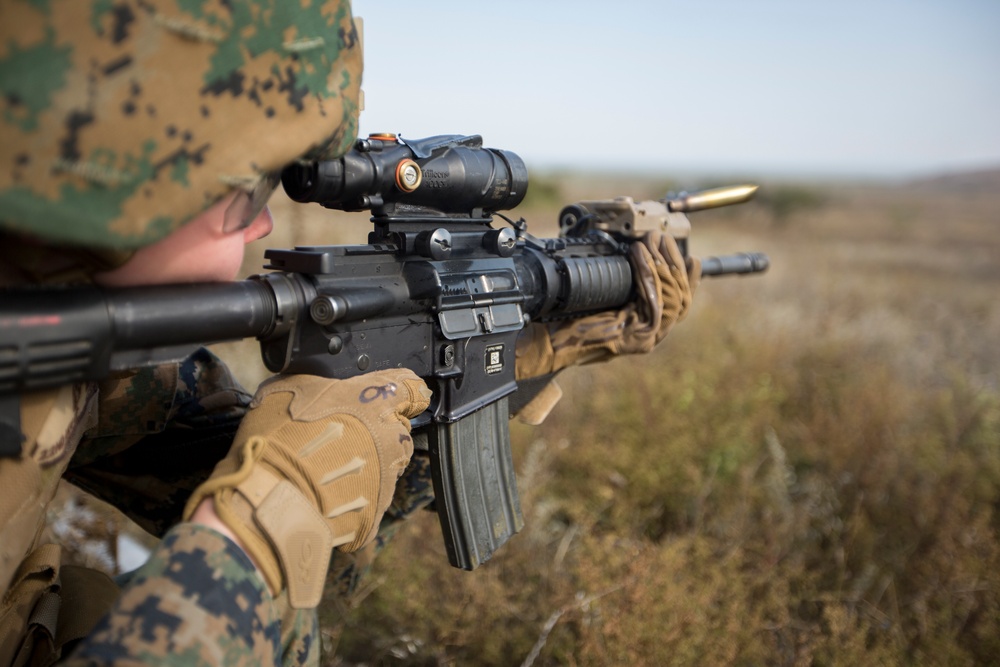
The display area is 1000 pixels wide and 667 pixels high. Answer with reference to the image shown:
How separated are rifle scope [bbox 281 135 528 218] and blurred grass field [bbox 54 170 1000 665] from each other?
144cm

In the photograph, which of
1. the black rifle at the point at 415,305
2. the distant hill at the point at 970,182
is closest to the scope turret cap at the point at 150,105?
the black rifle at the point at 415,305

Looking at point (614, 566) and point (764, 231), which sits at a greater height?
point (614, 566)

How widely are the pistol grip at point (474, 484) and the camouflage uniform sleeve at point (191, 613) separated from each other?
2.70 ft

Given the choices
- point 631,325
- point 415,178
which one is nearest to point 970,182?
point 631,325

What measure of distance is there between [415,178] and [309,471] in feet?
2.60

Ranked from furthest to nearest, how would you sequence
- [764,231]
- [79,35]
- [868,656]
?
1. [764,231]
2. [868,656]
3. [79,35]

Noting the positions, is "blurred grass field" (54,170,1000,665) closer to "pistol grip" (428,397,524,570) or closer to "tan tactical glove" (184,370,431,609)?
"pistol grip" (428,397,524,570)

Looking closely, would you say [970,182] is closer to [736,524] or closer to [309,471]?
[736,524]

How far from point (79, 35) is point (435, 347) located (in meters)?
1.12

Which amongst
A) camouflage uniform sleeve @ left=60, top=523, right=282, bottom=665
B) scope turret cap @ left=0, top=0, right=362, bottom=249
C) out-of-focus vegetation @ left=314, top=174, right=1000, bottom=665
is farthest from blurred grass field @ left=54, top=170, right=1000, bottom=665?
scope turret cap @ left=0, top=0, right=362, bottom=249

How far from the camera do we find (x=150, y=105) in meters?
1.18

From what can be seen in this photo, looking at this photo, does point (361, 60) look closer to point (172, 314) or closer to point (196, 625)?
point (172, 314)

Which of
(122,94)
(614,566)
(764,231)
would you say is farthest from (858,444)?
(764,231)

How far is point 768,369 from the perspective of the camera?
15.6ft
